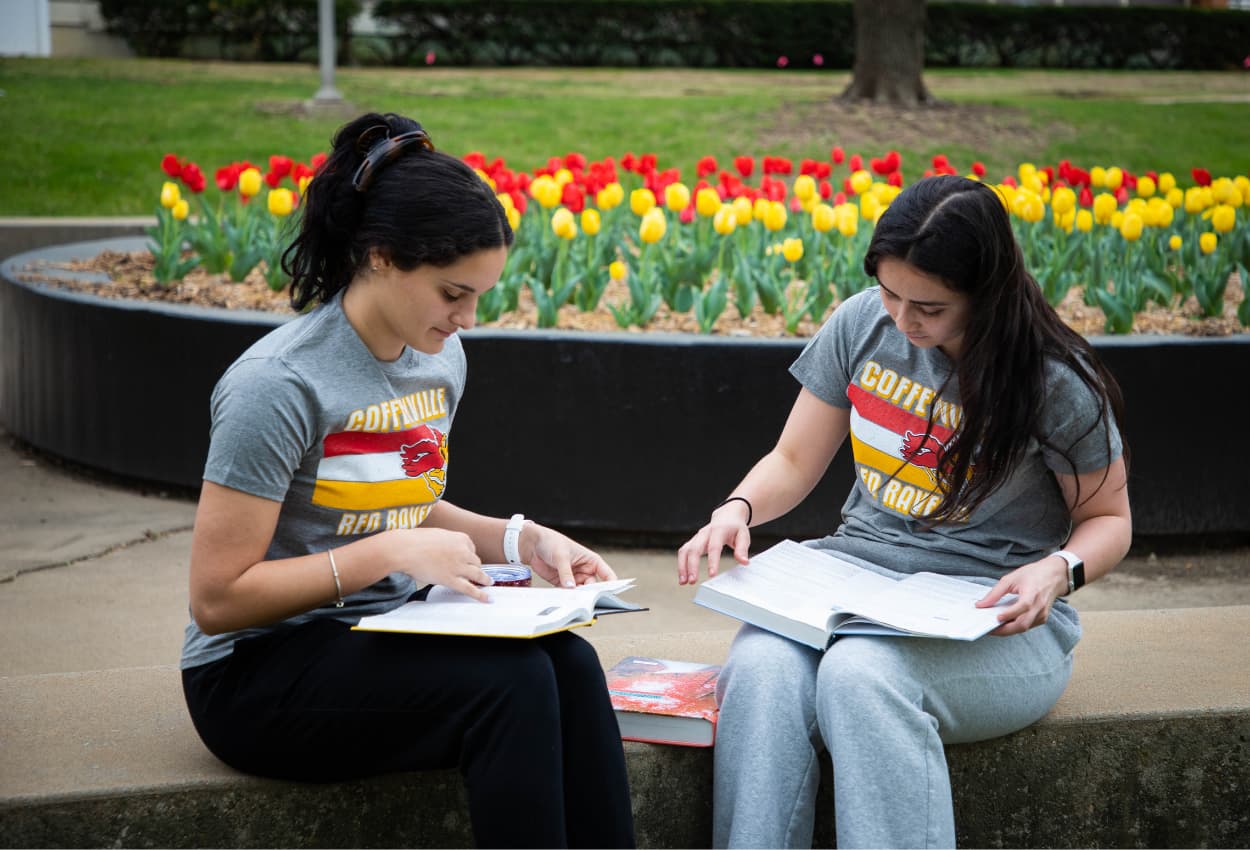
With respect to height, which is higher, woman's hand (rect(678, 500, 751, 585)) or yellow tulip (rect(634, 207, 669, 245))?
yellow tulip (rect(634, 207, 669, 245))

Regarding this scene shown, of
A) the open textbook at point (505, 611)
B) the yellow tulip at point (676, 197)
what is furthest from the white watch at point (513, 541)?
the yellow tulip at point (676, 197)

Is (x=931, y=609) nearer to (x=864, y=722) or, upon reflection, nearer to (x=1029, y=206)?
(x=864, y=722)

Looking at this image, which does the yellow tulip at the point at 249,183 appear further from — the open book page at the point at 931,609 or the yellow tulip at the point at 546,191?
the open book page at the point at 931,609

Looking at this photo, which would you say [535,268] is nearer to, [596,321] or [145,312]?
[596,321]

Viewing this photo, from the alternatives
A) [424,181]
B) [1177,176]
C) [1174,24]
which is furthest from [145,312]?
[1174,24]

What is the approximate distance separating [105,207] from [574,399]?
676 cm

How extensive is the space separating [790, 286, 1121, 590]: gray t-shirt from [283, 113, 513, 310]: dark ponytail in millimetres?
739

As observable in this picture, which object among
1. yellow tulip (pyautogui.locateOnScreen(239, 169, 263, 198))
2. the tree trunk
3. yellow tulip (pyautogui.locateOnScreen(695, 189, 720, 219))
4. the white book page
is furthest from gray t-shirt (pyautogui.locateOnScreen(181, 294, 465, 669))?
the tree trunk

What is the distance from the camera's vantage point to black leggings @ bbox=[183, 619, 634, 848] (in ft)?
6.61

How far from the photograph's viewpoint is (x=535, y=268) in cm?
538

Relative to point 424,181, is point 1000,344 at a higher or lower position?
lower

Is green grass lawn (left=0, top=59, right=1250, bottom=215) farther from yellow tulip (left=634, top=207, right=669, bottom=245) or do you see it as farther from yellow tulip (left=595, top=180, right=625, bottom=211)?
yellow tulip (left=634, top=207, right=669, bottom=245)

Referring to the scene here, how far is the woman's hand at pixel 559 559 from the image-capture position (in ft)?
7.95

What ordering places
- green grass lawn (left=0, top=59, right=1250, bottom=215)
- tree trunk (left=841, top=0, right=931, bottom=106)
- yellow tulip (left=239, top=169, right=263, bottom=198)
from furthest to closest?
tree trunk (left=841, top=0, right=931, bottom=106)
green grass lawn (left=0, top=59, right=1250, bottom=215)
yellow tulip (left=239, top=169, right=263, bottom=198)
